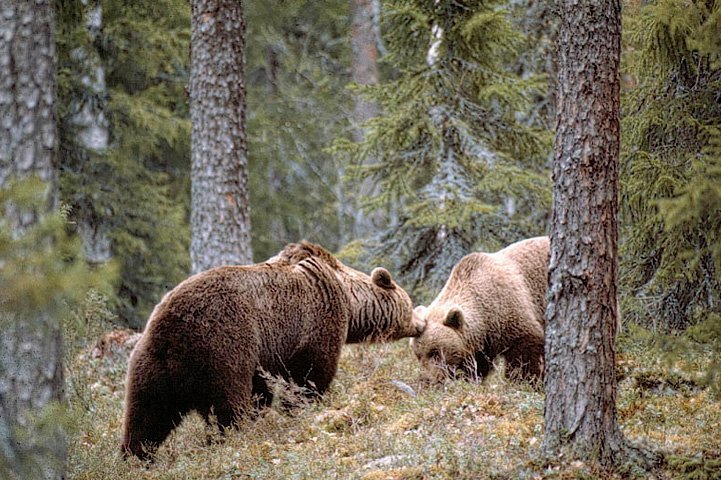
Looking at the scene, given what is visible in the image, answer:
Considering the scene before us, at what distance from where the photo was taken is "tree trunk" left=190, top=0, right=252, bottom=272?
38.0 ft

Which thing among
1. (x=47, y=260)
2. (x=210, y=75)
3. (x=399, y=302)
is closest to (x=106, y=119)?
(x=210, y=75)

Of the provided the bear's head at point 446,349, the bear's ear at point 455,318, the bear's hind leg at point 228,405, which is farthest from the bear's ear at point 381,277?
the bear's hind leg at point 228,405

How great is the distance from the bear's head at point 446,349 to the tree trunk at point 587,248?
3.71m

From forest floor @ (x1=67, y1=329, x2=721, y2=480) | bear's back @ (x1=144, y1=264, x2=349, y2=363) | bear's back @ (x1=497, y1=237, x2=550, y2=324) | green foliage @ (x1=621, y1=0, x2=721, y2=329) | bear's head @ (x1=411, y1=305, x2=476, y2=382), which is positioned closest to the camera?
forest floor @ (x1=67, y1=329, x2=721, y2=480)

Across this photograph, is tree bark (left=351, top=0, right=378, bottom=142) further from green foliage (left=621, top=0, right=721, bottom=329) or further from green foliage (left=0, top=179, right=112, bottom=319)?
green foliage (left=0, top=179, right=112, bottom=319)

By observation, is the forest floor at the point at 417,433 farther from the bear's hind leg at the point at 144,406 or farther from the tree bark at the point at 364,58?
the tree bark at the point at 364,58

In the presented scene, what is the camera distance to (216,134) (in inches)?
457

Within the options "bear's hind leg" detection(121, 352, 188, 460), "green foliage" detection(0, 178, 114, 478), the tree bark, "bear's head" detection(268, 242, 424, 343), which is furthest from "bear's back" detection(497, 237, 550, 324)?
the tree bark

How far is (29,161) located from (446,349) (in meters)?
5.40

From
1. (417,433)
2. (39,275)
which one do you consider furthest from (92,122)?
(39,275)

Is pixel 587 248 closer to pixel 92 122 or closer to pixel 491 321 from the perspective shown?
pixel 491 321

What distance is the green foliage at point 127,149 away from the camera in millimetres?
17781

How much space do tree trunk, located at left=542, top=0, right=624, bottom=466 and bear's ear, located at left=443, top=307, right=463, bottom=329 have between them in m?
3.73

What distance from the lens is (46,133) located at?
6352 mm
